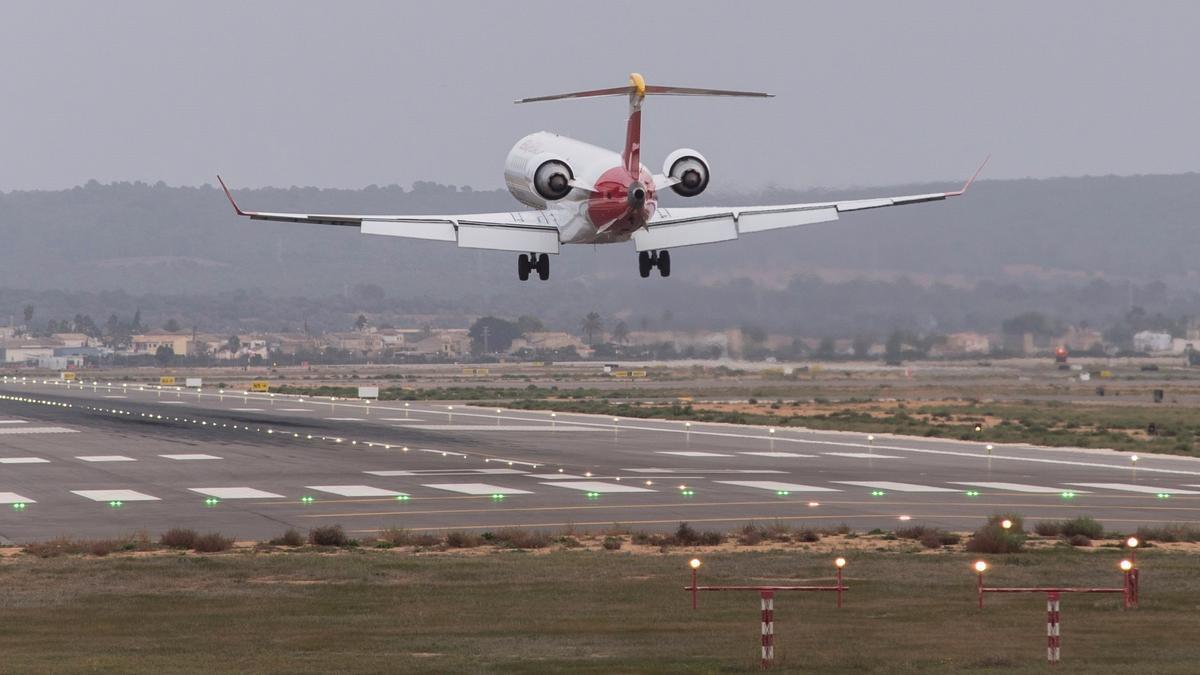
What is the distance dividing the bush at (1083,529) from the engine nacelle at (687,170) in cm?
1978

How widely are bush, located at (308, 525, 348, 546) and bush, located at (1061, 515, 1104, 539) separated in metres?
19.8

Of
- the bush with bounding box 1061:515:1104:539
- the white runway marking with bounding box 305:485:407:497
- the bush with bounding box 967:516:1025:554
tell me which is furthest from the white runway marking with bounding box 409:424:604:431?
the bush with bounding box 967:516:1025:554

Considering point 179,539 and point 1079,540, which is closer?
point 179,539

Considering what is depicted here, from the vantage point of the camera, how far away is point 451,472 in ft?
248

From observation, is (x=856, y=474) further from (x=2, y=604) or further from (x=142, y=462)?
(x=2, y=604)

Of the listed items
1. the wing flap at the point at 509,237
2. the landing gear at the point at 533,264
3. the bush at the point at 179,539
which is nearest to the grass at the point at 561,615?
the bush at the point at 179,539

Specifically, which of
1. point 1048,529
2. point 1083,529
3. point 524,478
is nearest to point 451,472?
point 524,478

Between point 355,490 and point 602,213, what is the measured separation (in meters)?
14.1

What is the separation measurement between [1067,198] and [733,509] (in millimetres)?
99936

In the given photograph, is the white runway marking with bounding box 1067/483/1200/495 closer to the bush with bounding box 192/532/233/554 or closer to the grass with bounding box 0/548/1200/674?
the grass with bounding box 0/548/1200/674

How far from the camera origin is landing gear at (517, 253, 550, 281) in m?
67.2

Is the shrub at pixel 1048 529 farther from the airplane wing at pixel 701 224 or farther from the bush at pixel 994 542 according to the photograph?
the airplane wing at pixel 701 224

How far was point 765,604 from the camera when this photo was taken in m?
26.3

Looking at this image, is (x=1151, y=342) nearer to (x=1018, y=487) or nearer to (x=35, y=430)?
(x=35, y=430)
